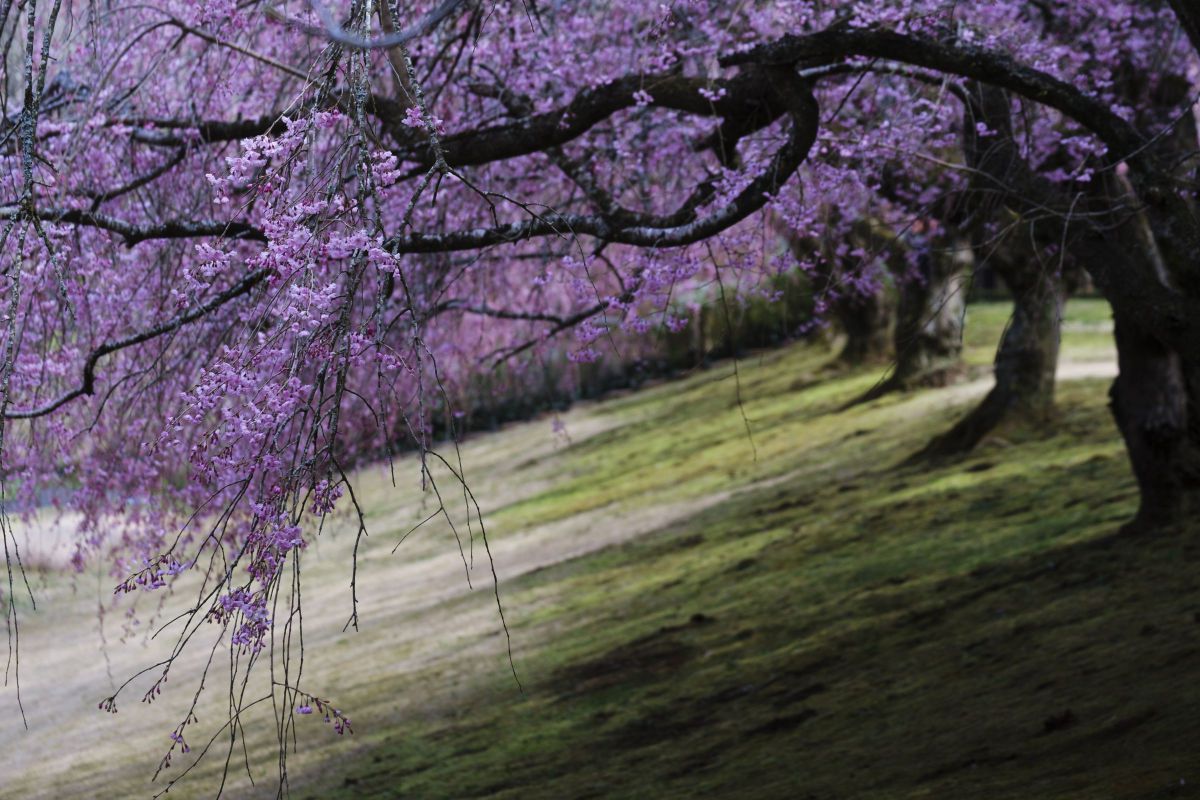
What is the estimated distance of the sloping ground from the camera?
5.96 metres

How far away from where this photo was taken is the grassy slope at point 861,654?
5699 millimetres

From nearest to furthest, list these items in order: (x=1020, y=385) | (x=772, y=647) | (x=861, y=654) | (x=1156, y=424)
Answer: (x=861, y=654) < (x=1156, y=424) < (x=772, y=647) < (x=1020, y=385)

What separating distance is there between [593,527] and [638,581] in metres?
3.57

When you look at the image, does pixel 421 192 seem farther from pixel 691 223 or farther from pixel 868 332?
pixel 868 332

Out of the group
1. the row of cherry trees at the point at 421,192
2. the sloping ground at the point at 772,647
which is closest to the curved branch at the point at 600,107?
the row of cherry trees at the point at 421,192

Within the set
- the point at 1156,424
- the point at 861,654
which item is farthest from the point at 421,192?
the point at 1156,424

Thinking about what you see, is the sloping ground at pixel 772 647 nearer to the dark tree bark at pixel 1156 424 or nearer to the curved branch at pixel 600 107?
the dark tree bark at pixel 1156 424

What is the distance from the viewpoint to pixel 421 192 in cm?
378

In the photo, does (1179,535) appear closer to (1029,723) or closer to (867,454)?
(1029,723)

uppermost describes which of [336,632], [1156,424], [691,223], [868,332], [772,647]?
[691,223]

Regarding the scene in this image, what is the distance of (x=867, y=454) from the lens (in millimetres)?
14695

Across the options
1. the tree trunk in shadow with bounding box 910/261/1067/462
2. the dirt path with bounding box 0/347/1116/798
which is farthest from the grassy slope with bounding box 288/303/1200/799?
the dirt path with bounding box 0/347/1116/798

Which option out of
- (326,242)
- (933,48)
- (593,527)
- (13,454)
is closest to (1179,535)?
(933,48)

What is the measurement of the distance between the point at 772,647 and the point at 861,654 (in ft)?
2.81
